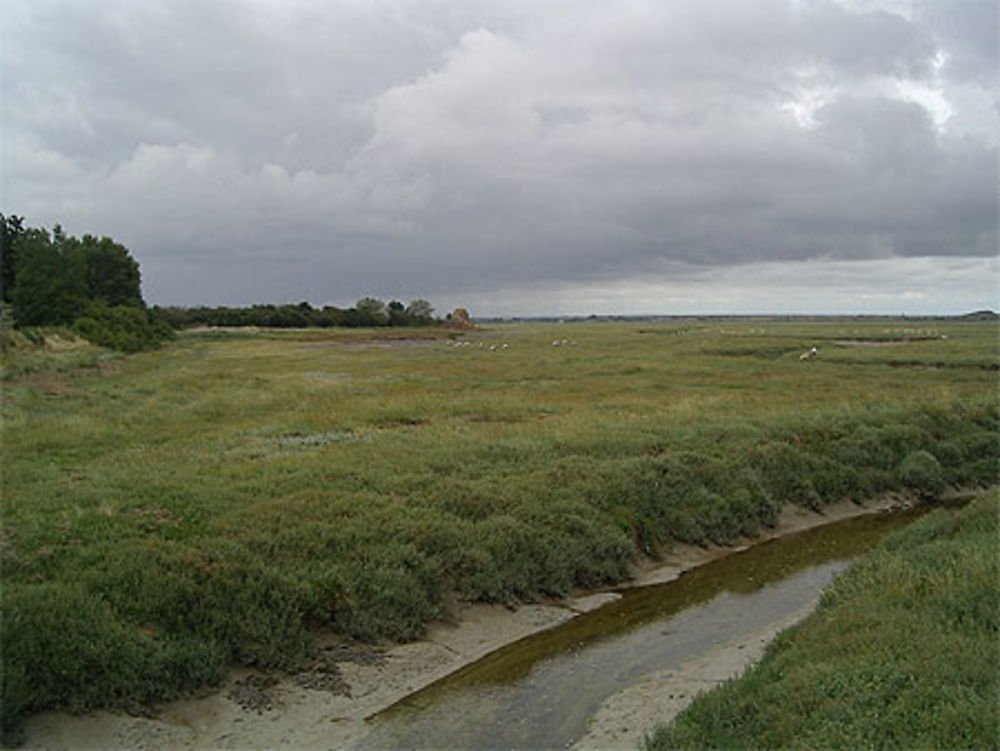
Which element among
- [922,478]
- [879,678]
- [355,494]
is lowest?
[922,478]

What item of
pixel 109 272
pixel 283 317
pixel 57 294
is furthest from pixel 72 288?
pixel 283 317

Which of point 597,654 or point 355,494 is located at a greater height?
point 355,494

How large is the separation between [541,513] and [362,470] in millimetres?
4481

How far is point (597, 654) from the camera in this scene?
41.8 feet

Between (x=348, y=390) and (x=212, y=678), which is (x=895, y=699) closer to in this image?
(x=212, y=678)

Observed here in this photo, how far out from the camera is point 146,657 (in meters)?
10.3

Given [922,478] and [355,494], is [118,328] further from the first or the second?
[922,478]

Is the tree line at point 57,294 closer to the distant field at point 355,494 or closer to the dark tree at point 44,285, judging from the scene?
the dark tree at point 44,285

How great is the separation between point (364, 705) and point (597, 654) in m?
3.96

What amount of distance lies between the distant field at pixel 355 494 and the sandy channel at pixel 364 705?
34 cm

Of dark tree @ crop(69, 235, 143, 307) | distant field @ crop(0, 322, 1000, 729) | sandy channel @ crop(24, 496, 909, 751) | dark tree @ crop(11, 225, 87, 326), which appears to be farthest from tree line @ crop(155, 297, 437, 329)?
sandy channel @ crop(24, 496, 909, 751)

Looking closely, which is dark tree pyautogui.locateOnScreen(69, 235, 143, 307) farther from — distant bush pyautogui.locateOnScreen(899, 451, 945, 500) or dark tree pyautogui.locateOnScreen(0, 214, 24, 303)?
distant bush pyautogui.locateOnScreen(899, 451, 945, 500)

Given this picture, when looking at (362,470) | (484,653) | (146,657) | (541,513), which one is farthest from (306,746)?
(362,470)

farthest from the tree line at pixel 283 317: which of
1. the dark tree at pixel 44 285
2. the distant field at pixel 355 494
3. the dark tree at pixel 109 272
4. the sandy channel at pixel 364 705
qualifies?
the sandy channel at pixel 364 705
